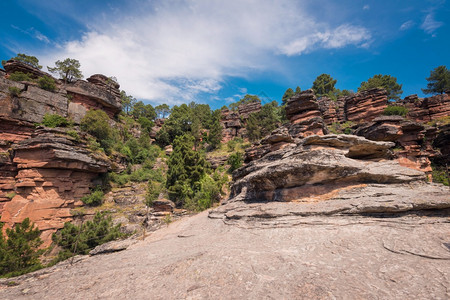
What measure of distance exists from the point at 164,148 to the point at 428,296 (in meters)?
46.5

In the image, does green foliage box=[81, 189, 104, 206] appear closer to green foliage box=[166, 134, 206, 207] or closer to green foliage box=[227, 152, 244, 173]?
green foliage box=[166, 134, 206, 207]

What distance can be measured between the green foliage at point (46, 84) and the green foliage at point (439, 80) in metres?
73.7

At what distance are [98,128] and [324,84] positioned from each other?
6915cm

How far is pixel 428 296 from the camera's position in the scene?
336 centimetres

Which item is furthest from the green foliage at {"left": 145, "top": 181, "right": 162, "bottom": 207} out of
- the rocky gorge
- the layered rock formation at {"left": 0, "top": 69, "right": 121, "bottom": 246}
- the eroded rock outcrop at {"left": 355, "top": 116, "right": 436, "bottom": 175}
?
the eroded rock outcrop at {"left": 355, "top": 116, "right": 436, "bottom": 175}

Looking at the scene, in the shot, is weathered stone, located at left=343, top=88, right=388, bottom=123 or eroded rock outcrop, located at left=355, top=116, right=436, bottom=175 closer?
eroded rock outcrop, located at left=355, top=116, right=436, bottom=175

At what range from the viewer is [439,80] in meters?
38.8

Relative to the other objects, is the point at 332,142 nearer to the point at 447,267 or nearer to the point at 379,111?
the point at 447,267

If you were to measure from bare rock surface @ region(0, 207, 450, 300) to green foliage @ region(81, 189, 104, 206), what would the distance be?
1821 centimetres

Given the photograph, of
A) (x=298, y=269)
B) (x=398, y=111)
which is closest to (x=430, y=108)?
(x=398, y=111)

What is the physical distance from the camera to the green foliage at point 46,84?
2677cm

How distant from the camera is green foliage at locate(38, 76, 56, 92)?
26.8m

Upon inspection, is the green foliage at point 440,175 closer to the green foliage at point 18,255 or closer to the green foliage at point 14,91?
the green foliage at point 18,255

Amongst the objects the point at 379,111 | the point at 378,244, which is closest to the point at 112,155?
the point at 378,244
